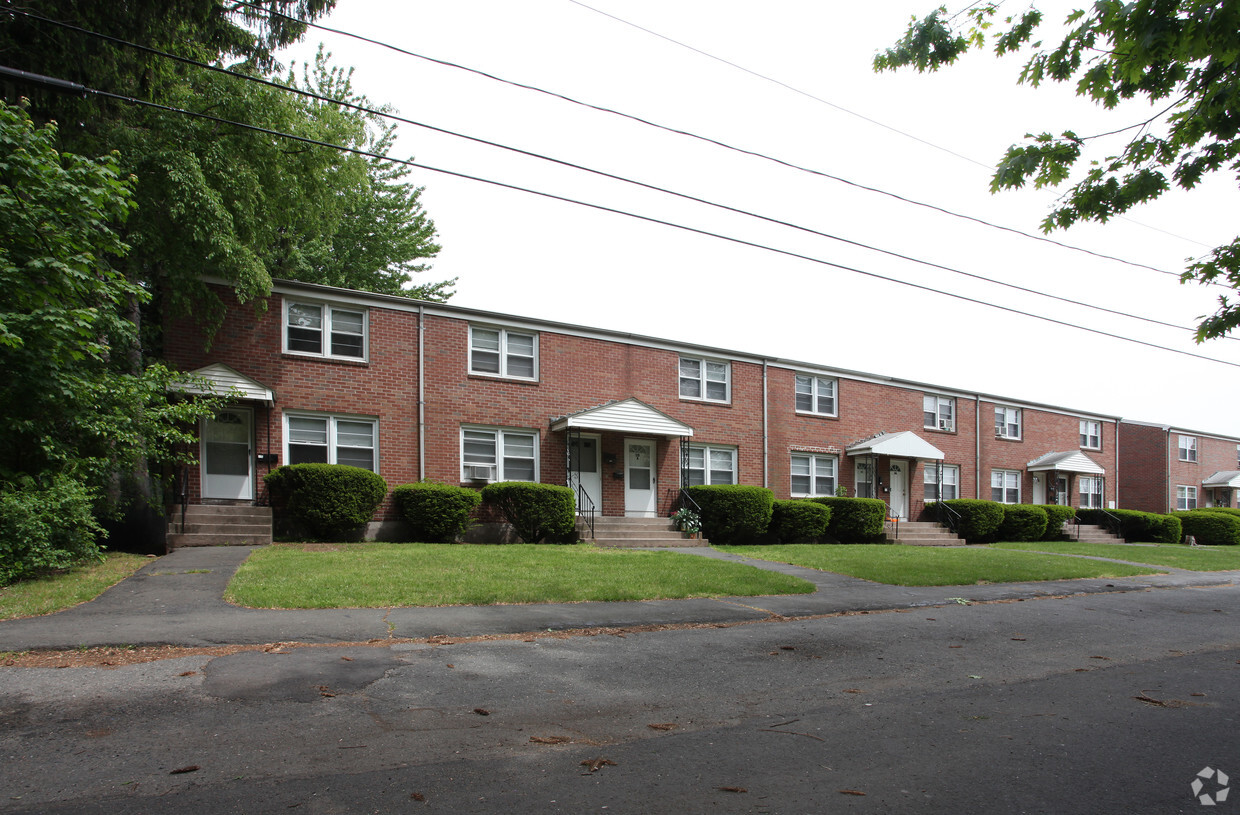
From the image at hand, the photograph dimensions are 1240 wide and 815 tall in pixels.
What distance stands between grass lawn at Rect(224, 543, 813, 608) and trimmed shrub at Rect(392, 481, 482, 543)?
6.24 ft

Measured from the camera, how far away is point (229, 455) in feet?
51.9

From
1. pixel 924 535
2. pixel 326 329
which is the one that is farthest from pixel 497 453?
pixel 924 535

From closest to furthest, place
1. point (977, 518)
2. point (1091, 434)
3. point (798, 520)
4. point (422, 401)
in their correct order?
point (422, 401) → point (798, 520) → point (977, 518) → point (1091, 434)

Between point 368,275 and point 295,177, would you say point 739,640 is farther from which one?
point 368,275

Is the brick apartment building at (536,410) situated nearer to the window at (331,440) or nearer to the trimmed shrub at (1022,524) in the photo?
the window at (331,440)

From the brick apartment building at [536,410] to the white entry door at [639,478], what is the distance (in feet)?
0.14

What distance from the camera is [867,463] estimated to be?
2536 centimetres


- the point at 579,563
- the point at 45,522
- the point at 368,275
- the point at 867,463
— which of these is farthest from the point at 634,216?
the point at 368,275

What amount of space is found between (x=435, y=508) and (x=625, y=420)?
5474mm

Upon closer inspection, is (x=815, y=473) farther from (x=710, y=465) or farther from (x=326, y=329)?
(x=326, y=329)

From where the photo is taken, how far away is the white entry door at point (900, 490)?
25703 mm

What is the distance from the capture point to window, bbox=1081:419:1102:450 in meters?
33.3

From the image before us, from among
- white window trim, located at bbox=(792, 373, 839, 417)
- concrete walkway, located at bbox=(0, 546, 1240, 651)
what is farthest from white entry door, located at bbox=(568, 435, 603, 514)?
concrete walkway, located at bbox=(0, 546, 1240, 651)

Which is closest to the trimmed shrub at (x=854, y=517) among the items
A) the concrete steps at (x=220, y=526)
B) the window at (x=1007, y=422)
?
the window at (x=1007, y=422)
